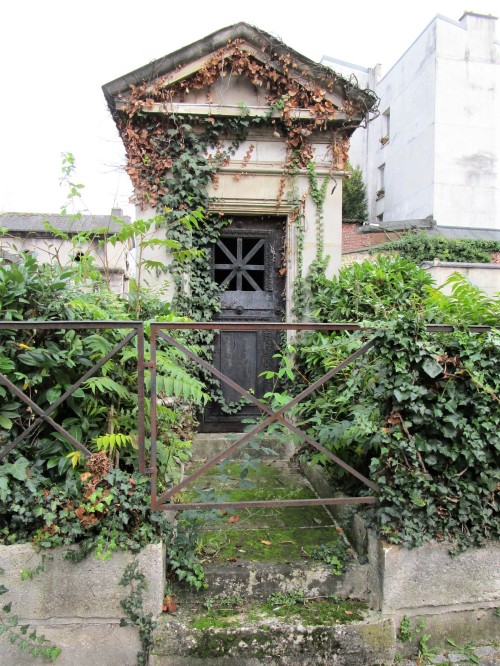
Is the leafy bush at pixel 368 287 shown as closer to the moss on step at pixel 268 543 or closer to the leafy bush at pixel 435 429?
the leafy bush at pixel 435 429

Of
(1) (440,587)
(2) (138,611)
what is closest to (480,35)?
(1) (440,587)

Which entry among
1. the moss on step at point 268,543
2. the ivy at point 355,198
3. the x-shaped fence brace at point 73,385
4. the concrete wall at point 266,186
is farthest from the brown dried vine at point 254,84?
the ivy at point 355,198

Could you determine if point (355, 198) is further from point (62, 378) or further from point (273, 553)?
point (62, 378)

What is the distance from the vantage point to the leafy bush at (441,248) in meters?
13.4

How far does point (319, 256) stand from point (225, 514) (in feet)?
10.3

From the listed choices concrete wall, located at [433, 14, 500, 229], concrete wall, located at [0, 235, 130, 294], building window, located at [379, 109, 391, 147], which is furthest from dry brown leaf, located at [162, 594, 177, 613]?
building window, located at [379, 109, 391, 147]

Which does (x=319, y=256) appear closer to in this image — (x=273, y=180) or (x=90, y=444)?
(x=273, y=180)

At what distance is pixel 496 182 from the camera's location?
17016 millimetres

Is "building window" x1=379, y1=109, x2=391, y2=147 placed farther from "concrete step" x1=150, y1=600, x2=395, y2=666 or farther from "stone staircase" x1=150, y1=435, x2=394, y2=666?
"concrete step" x1=150, y1=600, x2=395, y2=666

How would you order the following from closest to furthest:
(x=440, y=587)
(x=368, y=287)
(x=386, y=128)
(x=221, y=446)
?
(x=440, y=587), (x=368, y=287), (x=221, y=446), (x=386, y=128)

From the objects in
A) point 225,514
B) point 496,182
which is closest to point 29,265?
point 225,514

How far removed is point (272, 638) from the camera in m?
2.36

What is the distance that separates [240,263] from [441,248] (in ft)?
32.9

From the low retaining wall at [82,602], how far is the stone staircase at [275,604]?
0.77 feet
